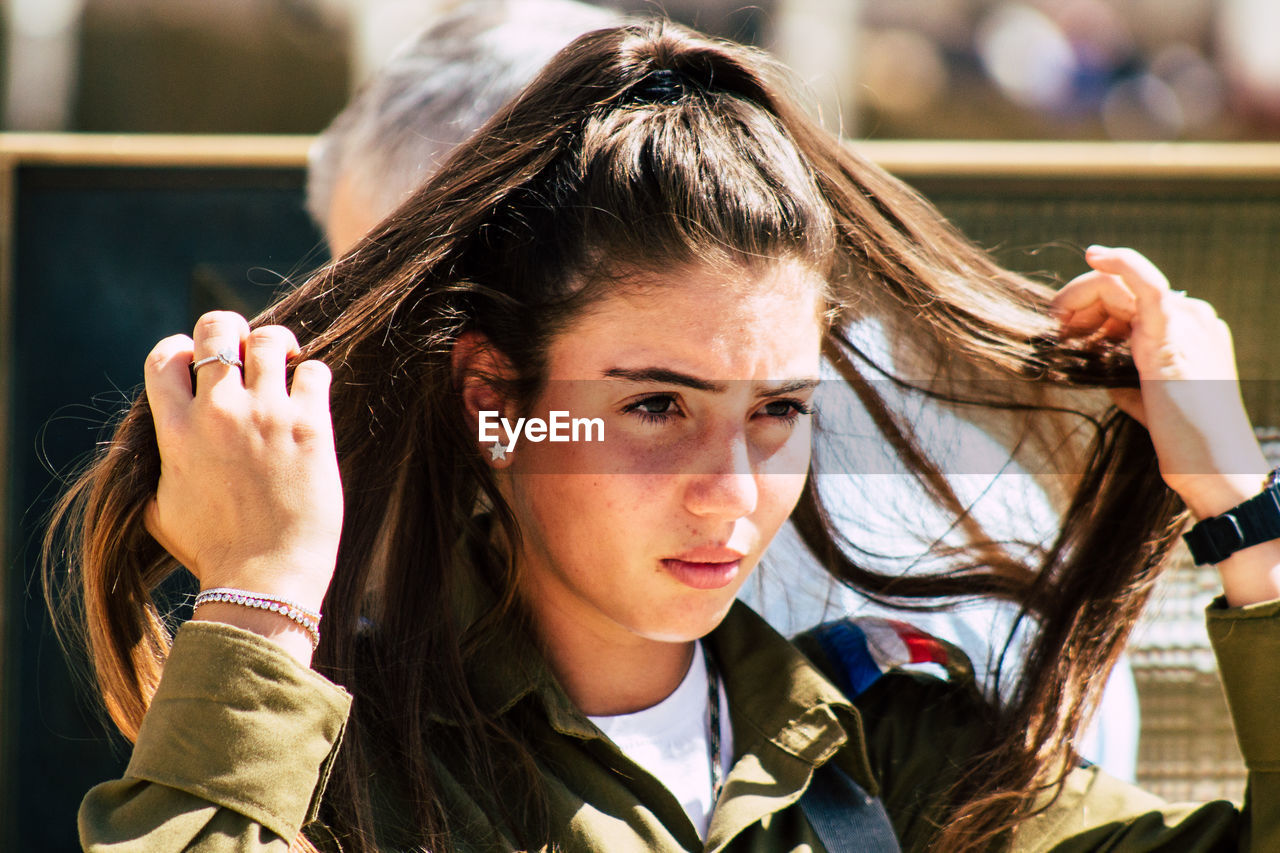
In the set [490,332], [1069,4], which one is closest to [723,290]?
[490,332]

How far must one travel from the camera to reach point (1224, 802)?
1566 millimetres

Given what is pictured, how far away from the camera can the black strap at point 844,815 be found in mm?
1490

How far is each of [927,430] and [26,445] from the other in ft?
5.06

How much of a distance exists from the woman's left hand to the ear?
0.70 metres

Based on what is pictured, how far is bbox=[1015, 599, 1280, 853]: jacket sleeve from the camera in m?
1.48

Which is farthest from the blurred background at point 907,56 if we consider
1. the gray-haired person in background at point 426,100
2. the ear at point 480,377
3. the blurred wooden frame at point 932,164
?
the ear at point 480,377

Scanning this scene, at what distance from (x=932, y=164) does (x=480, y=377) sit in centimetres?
128

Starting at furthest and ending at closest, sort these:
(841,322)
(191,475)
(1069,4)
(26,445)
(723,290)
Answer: (1069,4), (26,445), (841,322), (723,290), (191,475)

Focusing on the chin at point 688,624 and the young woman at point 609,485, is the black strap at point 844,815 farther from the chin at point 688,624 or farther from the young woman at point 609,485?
the chin at point 688,624

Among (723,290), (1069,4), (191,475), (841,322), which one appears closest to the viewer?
(191,475)

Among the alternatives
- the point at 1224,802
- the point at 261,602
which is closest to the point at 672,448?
the point at 261,602

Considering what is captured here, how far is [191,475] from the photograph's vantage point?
124cm

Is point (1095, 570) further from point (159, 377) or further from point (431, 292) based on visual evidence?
point (159, 377)

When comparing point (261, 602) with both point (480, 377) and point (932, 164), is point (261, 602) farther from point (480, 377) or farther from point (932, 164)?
point (932, 164)
